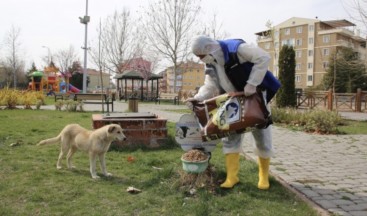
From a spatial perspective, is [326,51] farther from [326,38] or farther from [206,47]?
[206,47]

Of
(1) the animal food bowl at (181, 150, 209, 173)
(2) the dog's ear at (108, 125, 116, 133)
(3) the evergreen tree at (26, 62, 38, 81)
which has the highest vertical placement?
(3) the evergreen tree at (26, 62, 38, 81)

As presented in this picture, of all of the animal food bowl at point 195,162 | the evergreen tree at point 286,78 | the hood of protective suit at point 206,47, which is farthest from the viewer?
the evergreen tree at point 286,78

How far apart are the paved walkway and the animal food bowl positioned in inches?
53.0

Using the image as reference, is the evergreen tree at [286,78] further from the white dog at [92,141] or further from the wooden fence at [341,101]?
the white dog at [92,141]

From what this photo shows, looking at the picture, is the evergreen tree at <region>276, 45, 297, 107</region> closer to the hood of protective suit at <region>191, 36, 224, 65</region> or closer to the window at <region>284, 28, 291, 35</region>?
the hood of protective suit at <region>191, 36, 224, 65</region>

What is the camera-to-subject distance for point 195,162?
478 centimetres

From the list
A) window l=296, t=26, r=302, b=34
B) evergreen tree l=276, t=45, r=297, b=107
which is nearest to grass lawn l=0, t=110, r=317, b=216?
evergreen tree l=276, t=45, r=297, b=107

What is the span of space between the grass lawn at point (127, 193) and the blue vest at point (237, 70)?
1311mm

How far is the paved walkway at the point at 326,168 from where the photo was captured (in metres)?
4.62

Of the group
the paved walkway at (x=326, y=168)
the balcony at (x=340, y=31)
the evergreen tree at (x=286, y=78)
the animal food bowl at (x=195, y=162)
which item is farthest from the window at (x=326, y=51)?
the animal food bowl at (x=195, y=162)

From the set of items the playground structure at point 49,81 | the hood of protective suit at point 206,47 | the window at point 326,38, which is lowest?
the hood of protective suit at point 206,47

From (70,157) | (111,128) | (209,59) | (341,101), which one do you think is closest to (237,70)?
(209,59)

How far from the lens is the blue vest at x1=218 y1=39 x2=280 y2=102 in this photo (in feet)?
14.9

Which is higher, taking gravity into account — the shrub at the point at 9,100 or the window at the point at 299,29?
the window at the point at 299,29
